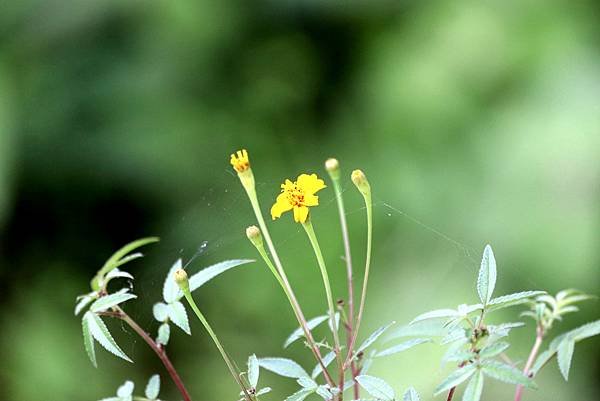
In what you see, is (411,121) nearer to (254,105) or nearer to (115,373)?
(254,105)

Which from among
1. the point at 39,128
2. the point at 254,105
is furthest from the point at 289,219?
the point at 39,128

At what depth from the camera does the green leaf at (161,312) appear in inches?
16.4

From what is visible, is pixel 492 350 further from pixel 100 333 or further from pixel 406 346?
pixel 100 333

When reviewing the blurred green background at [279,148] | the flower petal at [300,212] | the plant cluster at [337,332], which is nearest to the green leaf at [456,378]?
the plant cluster at [337,332]

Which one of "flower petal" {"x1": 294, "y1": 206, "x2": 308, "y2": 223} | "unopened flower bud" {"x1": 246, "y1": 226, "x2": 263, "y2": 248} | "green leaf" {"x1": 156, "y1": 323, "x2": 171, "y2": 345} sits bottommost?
"green leaf" {"x1": 156, "y1": 323, "x2": 171, "y2": 345}

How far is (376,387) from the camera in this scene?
35cm

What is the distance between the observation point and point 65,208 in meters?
1.47

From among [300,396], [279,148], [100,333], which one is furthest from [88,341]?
[279,148]

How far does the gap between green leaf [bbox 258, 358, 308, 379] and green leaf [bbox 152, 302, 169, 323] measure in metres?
0.06

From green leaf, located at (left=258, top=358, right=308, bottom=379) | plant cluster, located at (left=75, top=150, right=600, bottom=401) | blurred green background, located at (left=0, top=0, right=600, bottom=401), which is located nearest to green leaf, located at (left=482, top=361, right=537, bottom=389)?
plant cluster, located at (left=75, top=150, right=600, bottom=401)

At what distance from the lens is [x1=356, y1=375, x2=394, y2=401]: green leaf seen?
349mm

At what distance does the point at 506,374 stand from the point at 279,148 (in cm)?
114

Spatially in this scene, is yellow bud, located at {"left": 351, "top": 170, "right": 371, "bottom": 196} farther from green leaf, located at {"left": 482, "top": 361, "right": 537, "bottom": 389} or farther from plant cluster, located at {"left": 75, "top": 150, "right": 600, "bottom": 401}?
green leaf, located at {"left": 482, "top": 361, "right": 537, "bottom": 389}

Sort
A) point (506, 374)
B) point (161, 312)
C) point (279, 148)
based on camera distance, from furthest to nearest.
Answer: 1. point (279, 148)
2. point (161, 312)
3. point (506, 374)
